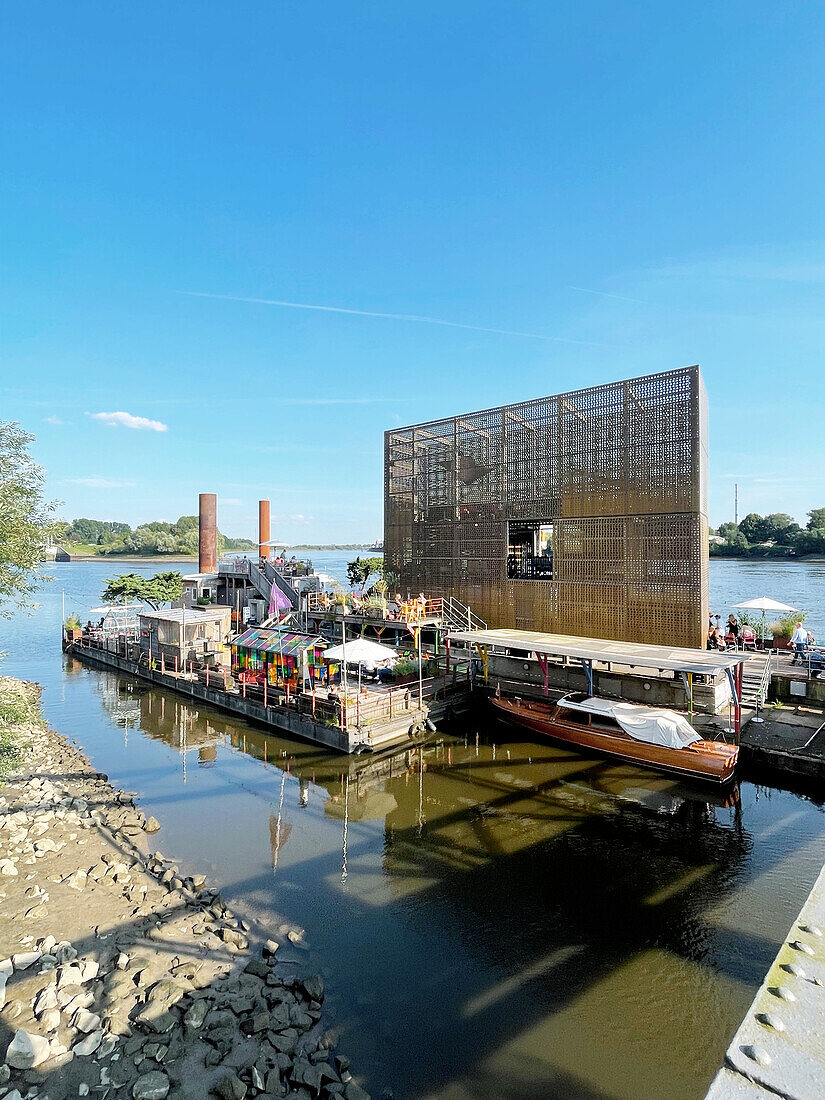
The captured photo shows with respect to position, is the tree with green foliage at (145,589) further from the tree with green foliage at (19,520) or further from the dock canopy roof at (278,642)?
the tree with green foliage at (19,520)

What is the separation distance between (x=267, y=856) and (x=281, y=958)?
3417 mm

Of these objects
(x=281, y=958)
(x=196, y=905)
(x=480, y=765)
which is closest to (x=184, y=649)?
(x=480, y=765)

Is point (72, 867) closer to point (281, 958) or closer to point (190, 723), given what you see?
point (281, 958)

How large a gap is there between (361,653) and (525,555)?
11660 mm

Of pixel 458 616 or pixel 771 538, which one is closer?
pixel 458 616

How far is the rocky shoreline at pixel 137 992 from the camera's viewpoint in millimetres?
6082

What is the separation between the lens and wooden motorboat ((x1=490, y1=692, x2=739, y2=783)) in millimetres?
14719

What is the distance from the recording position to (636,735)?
15.3 metres

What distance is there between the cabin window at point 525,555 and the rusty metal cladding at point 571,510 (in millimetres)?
71

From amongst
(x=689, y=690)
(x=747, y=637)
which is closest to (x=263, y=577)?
(x=689, y=690)

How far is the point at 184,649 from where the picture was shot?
27422 millimetres

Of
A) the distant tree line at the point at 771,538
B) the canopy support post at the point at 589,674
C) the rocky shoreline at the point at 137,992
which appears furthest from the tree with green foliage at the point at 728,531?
the rocky shoreline at the point at 137,992

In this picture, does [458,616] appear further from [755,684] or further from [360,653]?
[755,684]

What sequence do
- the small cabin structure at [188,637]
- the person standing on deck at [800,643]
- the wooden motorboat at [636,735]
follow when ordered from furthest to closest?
the small cabin structure at [188,637]
the person standing on deck at [800,643]
the wooden motorboat at [636,735]
